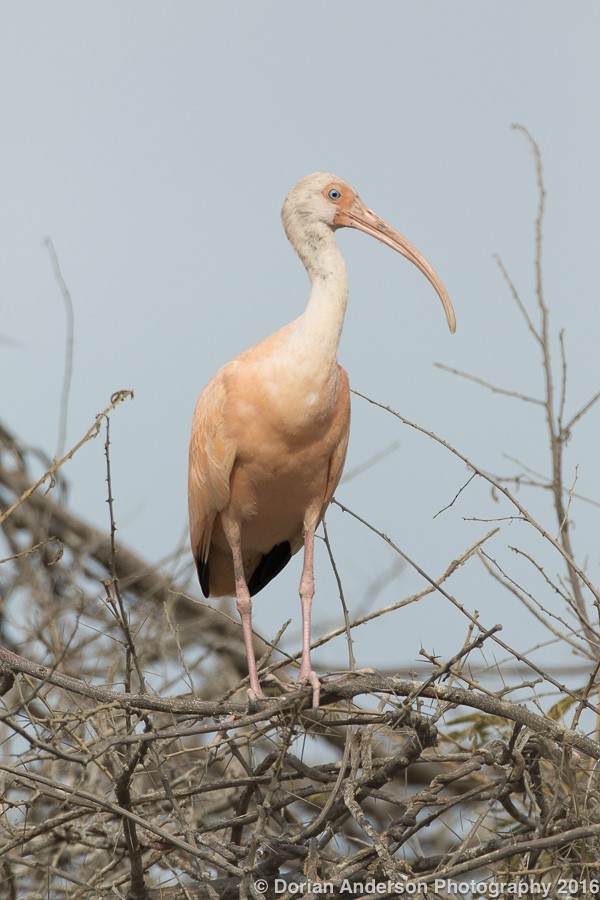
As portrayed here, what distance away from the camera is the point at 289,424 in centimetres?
514

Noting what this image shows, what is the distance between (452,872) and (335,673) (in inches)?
33.7

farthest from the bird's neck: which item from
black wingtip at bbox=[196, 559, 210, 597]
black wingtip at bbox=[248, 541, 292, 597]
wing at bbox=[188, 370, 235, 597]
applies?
black wingtip at bbox=[196, 559, 210, 597]

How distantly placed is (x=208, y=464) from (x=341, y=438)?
590 millimetres

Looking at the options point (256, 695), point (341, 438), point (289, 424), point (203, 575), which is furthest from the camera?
point (203, 575)

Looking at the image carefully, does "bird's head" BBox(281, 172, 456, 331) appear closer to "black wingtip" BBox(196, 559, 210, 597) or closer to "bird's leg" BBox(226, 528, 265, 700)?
"bird's leg" BBox(226, 528, 265, 700)

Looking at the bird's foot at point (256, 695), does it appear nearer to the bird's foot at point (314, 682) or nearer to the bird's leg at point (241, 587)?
the bird's foot at point (314, 682)

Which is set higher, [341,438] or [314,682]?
[341,438]

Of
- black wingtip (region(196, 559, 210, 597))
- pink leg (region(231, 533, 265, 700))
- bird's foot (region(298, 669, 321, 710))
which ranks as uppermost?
black wingtip (region(196, 559, 210, 597))

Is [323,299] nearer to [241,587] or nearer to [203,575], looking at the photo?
[241,587]

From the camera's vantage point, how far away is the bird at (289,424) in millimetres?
5137

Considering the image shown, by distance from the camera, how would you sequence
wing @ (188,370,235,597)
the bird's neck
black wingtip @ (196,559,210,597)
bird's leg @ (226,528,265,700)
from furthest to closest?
black wingtip @ (196,559,210,597), bird's leg @ (226,528,265,700), wing @ (188,370,235,597), the bird's neck

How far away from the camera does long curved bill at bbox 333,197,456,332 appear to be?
5.70 metres

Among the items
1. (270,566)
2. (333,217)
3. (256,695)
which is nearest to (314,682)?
(256,695)

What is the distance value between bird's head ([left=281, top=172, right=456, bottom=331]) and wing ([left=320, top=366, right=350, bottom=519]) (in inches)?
22.2
